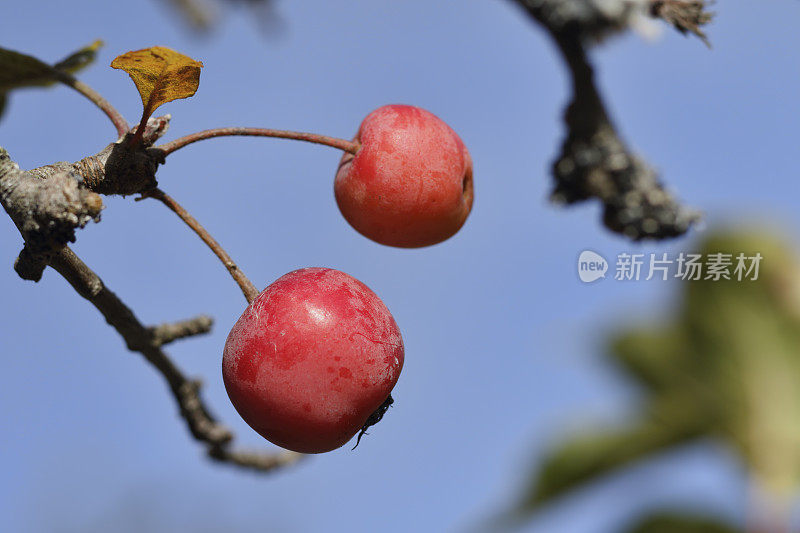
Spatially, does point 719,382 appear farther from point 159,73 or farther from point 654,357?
point 159,73

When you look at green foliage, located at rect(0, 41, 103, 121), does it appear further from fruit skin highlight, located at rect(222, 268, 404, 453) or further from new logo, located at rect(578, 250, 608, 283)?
new logo, located at rect(578, 250, 608, 283)

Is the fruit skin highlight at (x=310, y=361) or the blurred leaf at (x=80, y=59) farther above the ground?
the blurred leaf at (x=80, y=59)

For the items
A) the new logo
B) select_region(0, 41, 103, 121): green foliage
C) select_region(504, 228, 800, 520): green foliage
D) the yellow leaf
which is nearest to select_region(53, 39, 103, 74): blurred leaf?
select_region(0, 41, 103, 121): green foliage

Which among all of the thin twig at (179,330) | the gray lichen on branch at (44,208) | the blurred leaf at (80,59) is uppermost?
the blurred leaf at (80,59)

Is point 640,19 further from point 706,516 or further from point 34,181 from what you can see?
point 34,181

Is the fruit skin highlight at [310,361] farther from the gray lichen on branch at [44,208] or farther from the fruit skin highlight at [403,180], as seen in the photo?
the gray lichen on branch at [44,208]

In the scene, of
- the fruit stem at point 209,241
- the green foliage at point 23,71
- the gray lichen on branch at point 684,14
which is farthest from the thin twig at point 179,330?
the gray lichen on branch at point 684,14

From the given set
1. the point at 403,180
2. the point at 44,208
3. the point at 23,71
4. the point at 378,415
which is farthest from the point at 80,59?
the point at 378,415

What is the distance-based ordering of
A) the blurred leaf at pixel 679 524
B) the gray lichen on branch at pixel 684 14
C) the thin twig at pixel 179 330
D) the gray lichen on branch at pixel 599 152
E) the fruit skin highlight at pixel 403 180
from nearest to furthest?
the blurred leaf at pixel 679 524
the gray lichen on branch at pixel 599 152
the gray lichen on branch at pixel 684 14
the fruit skin highlight at pixel 403 180
the thin twig at pixel 179 330
